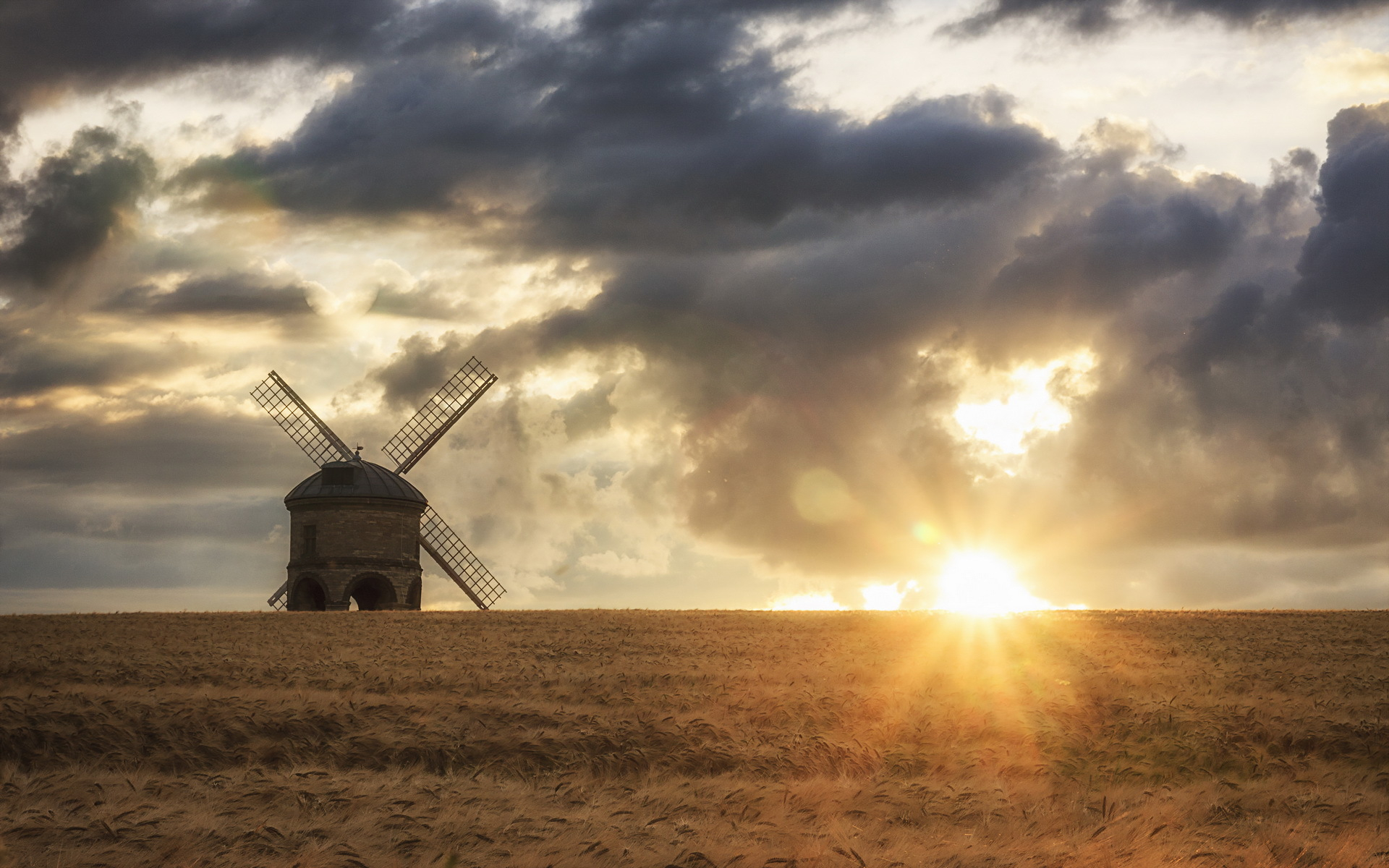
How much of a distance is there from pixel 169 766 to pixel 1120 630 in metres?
23.7

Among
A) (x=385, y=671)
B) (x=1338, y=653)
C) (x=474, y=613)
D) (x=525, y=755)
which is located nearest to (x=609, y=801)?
(x=525, y=755)

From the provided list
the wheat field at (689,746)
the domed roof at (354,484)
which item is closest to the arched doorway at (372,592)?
the domed roof at (354,484)

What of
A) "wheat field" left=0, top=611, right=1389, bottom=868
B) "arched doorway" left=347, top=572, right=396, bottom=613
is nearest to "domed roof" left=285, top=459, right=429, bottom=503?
"arched doorway" left=347, top=572, right=396, bottom=613

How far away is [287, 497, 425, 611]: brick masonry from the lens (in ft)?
145

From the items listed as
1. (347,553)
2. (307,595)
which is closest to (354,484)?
(347,553)

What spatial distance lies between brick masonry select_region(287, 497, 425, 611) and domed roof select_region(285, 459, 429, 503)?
0.23 metres

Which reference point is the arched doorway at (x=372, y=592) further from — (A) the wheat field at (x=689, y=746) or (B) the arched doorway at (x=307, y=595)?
(A) the wheat field at (x=689, y=746)

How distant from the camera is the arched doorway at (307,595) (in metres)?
44.8

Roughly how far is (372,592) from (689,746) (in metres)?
32.2

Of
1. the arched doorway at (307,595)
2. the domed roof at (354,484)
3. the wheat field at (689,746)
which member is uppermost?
the domed roof at (354,484)

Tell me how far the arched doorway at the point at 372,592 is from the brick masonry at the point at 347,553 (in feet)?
0.09

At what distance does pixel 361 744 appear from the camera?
1631 centimetres

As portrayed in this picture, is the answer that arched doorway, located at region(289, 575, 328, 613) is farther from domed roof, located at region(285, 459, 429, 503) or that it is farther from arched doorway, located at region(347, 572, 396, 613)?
domed roof, located at region(285, 459, 429, 503)

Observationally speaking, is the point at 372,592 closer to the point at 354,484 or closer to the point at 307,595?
the point at 307,595
